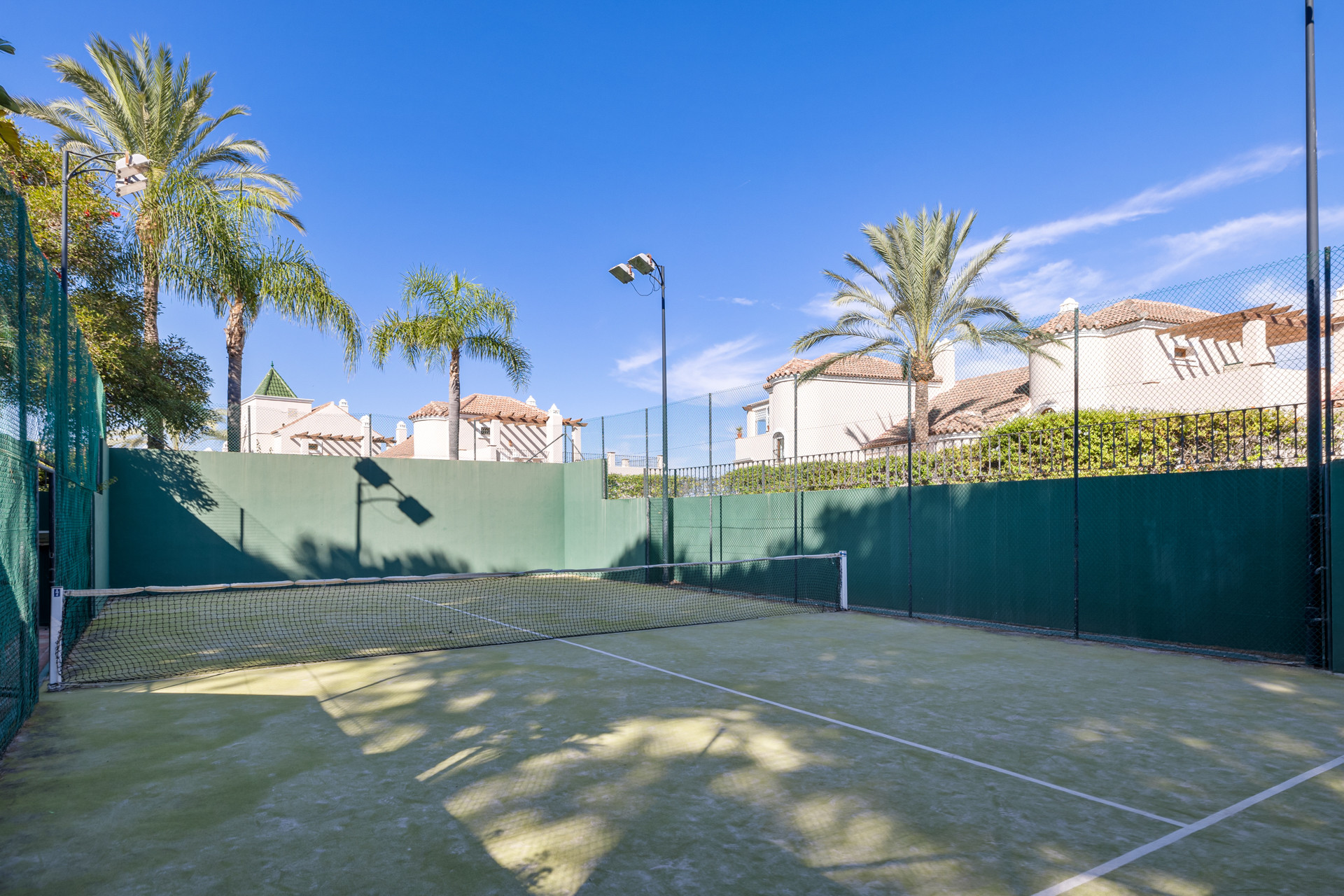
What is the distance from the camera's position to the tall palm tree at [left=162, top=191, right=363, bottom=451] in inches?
666

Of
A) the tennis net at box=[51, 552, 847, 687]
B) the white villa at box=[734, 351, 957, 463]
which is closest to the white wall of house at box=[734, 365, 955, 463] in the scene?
the white villa at box=[734, 351, 957, 463]

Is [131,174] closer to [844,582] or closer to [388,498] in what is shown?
[388,498]

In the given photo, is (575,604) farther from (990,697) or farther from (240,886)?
(240,886)

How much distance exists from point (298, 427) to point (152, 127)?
1258 inches

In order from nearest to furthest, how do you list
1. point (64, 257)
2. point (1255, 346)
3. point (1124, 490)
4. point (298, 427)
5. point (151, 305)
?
point (1255, 346)
point (1124, 490)
point (64, 257)
point (151, 305)
point (298, 427)

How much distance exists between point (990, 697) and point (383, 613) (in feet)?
30.1

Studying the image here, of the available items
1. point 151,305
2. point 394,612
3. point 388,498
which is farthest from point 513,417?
point 394,612

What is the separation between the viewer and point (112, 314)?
47.9 feet

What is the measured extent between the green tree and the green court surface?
32.4 ft

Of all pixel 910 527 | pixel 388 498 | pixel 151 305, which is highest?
pixel 151 305

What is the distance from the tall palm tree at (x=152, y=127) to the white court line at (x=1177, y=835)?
18513 millimetres

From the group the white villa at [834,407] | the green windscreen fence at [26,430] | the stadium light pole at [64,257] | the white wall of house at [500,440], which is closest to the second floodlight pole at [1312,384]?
the white villa at [834,407]

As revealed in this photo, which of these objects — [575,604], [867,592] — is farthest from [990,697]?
[575,604]

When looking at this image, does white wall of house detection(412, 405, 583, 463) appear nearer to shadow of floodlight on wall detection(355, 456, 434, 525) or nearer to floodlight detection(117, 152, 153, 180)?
shadow of floodlight on wall detection(355, 456, 434, 525)
